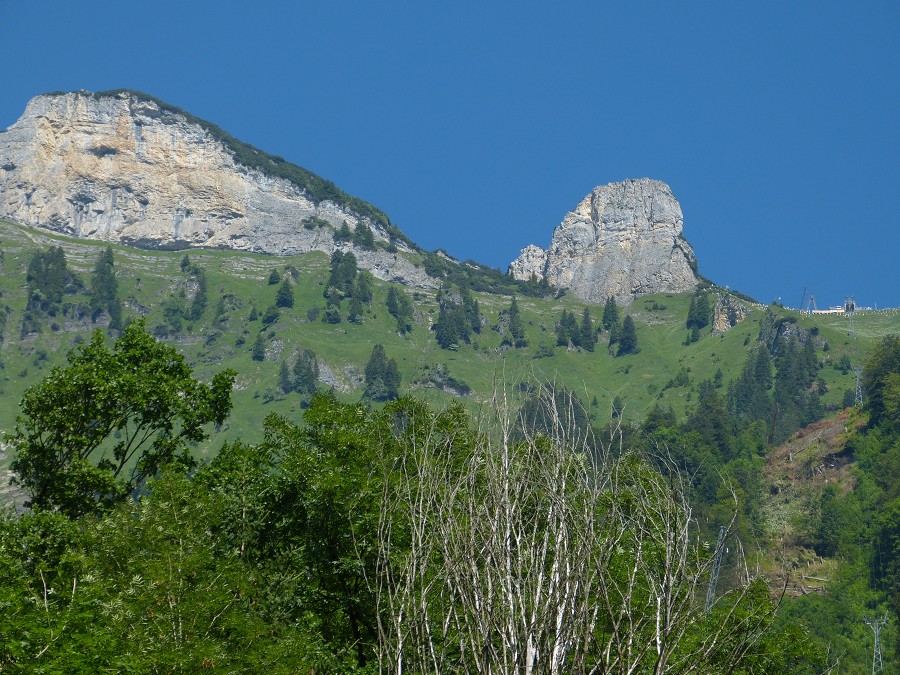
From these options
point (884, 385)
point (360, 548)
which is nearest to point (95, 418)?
point (360, 548)

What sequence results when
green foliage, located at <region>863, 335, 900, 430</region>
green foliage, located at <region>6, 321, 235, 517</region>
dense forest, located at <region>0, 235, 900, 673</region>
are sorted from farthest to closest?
green foliage, located at <region>863, 335, 900, 430</region>, green foliage, located at <region>6, 321, 235, 517</region>, dense forest, located at <region>0, 235, 900, 673</region>

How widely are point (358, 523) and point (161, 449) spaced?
12348 millimetres

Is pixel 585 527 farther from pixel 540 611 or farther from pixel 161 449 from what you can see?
pixel 161 449

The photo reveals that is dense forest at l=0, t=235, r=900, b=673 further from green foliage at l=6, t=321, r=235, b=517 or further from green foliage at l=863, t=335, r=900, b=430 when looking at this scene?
green foliage at l=863, t=335, r=900, b=430

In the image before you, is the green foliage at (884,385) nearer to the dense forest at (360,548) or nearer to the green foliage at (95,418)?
the dense forest at (360,548)

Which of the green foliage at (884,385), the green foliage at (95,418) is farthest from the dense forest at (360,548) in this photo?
the green foliage at (884,385)

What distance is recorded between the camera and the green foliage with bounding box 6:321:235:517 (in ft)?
129

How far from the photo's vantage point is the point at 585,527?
1592cm

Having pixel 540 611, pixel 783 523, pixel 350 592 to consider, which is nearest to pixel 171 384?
pixel 350 592

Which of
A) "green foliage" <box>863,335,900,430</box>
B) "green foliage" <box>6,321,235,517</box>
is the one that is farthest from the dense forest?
"green foliage" <box>863,335,900,430</box>

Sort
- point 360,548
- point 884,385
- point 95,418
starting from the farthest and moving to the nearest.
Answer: point 884,385, point 95,418, point 360,548

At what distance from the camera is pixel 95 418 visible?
40094 millimetres

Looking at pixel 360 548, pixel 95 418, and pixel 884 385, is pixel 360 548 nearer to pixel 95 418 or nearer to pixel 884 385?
pixel 95 418

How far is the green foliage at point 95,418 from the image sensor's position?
39.2 meters
